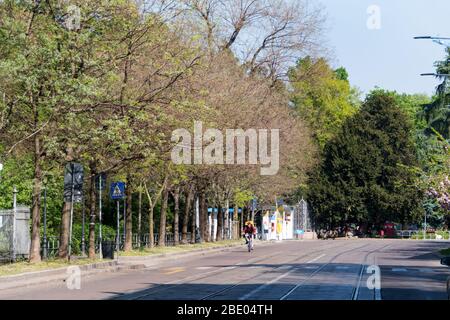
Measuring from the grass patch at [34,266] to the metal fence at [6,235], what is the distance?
1646 mm

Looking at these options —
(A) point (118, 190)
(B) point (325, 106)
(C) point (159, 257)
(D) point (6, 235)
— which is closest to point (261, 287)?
(D) point (6, 235)

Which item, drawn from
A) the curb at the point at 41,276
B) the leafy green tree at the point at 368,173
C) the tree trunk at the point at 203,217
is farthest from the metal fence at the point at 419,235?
the curb at the point at 41,276

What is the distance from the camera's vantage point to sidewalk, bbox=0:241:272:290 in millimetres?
29266

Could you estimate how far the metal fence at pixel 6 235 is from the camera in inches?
1494

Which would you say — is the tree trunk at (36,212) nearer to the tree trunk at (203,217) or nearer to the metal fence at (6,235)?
the metal fence at (6,235)

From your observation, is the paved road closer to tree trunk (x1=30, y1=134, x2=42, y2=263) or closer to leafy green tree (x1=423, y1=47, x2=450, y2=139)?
tree trunk (x1=30, y1=134, x2=42, y2=263)

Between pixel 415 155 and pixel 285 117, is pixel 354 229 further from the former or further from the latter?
pixel 285 117

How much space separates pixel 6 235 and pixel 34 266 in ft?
16.3

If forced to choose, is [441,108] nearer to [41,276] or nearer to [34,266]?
[34,266]

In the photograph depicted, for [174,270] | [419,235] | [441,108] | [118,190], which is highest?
[441,108]

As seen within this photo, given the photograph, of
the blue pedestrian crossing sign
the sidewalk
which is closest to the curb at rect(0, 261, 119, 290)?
the sidewalk

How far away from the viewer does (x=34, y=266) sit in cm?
3400

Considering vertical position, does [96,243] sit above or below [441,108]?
below
